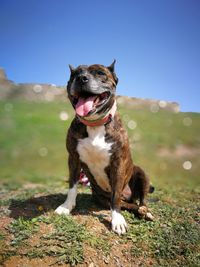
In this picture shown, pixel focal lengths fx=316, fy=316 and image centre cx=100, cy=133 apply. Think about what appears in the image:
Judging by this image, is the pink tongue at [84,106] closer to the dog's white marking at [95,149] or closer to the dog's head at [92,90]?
the dog's head at [92,90]

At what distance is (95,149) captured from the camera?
390cm

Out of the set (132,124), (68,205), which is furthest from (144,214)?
(132,124)

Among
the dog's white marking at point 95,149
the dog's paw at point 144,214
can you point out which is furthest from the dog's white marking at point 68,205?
the dog's paw at point 144,214

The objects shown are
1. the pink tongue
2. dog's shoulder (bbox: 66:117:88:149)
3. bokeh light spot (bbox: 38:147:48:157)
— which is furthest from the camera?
bokeh light spot (bbox: 38:147:48:157)

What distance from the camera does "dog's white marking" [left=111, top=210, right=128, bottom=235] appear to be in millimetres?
3787

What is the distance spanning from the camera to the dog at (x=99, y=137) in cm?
383

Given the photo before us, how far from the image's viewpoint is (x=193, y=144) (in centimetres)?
1686

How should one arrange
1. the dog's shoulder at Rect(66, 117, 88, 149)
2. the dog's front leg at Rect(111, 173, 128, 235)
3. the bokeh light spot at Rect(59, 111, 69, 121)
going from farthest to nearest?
the bokeh light spot at Rect(59, 111, 69, 121), the dog's shoulder at Rect(66, 117, 88, 149), the dog's front leg at Rect(111, 173, 128, 235)

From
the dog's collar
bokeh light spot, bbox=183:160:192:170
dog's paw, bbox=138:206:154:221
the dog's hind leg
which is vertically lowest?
bokeh light spot, bbox=183:160:192:170

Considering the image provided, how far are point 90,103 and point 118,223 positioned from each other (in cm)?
150

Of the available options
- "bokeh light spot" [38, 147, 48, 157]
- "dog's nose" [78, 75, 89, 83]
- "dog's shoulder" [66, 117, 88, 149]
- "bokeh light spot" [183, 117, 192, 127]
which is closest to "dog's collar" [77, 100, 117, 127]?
"dog's shoulder" [66, 117, 88, 149]

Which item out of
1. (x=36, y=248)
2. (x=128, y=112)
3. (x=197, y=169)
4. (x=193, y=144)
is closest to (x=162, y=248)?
(x=36, y=248)

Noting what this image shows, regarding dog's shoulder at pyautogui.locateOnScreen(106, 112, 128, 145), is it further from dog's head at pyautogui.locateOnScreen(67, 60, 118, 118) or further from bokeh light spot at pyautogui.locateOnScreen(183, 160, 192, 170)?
bokeh light spot at pyautogui.locateOnScreen(183, 160, 192, 170)

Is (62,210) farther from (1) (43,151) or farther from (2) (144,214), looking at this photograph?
(1) (43,151)
